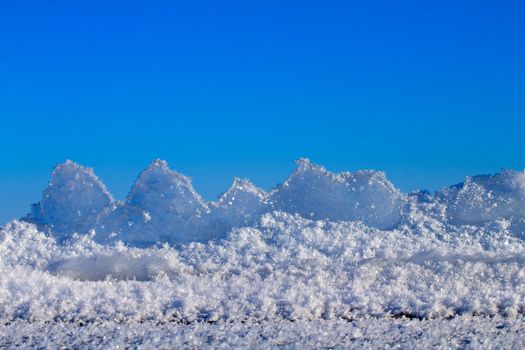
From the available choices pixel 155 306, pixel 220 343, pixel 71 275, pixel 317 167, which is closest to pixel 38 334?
pixel 155 306

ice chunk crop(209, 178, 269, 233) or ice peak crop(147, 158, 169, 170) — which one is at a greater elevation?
ice peak crop(147, 158, 169, 170)

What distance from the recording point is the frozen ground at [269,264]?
7.56 ft

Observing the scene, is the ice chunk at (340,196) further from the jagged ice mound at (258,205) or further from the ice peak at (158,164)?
the ice peak at (158,164)

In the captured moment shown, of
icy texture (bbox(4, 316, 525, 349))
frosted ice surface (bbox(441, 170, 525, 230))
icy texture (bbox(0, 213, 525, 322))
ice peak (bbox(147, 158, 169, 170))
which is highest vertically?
ice peak (bbox(147, 158, 169, 170))

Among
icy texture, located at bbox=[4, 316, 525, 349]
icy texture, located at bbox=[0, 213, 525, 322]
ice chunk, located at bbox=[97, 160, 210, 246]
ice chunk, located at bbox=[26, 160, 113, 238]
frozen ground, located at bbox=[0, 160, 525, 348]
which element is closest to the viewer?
icy texture, located at bbox=[4, 316, 525, 349]

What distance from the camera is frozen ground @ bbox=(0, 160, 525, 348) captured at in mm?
2305

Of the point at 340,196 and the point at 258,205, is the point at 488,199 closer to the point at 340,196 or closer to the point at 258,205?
the point at 340,196

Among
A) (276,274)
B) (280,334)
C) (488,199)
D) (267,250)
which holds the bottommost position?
(280,334)

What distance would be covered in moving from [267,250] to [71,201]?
4.24ft

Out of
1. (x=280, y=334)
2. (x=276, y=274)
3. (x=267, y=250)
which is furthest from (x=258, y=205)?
(x=280, y=334)

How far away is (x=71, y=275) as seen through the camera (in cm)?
325

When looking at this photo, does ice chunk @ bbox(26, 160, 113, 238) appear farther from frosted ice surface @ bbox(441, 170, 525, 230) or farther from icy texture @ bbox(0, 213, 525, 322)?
frosted ice surface @ bbox(441, 170, 525, 230)

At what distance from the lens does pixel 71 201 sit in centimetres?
387

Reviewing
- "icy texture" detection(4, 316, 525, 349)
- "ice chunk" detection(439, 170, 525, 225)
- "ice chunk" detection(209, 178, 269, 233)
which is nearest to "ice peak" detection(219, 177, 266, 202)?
"ice chunk" detection(209, 178, 269, 233)
